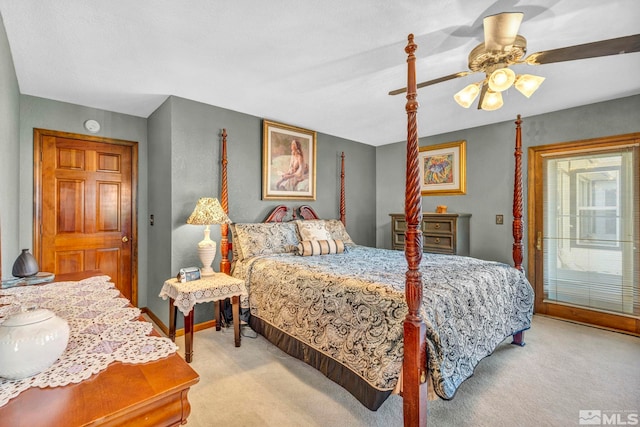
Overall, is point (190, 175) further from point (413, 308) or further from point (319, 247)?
point (413, 308)

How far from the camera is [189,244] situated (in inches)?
125

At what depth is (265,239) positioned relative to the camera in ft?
11.0

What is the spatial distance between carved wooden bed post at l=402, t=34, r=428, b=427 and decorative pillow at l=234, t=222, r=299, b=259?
6.49 ft

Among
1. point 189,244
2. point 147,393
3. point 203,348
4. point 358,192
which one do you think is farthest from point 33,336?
point 358,192

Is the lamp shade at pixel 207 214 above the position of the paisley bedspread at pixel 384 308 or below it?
above

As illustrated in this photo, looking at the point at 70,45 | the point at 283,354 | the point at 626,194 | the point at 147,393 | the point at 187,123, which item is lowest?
the point at 283,354

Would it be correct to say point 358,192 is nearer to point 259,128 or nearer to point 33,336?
point 259,128

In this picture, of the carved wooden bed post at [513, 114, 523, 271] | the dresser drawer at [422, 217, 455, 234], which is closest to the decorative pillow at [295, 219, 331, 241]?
the dresser drawer at [422, 217, 455, 234]

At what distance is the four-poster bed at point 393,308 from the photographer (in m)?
1.63

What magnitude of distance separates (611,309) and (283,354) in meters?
3.65

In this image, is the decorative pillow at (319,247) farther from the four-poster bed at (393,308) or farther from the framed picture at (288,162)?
the framed picture at (288,162)

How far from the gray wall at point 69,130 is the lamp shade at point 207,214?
1.33 meters

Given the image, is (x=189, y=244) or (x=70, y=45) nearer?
(x=70, y=45)

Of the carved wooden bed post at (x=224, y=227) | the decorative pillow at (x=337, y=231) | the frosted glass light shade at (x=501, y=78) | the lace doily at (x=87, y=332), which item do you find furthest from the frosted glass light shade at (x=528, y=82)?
the carved wooden bed post at (x=224, y=227)
